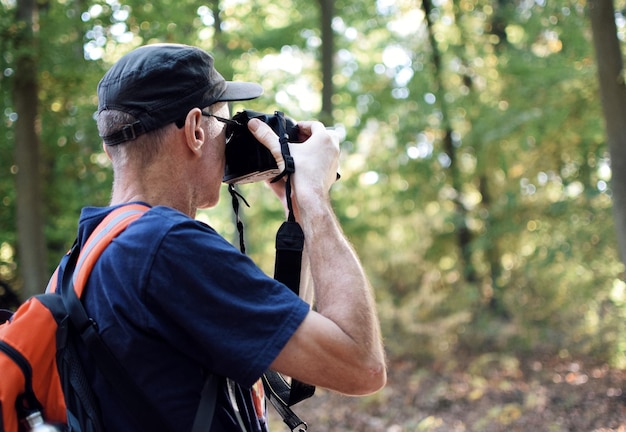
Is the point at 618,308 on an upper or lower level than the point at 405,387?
upper

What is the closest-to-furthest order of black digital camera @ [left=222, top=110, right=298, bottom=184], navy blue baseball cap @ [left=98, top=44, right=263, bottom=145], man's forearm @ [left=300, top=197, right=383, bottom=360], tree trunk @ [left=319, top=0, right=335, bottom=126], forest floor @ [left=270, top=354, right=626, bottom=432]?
1. man's forearm @ [left=300, top=197, right=383, bottom=360]
2. navy blue baseball cap @ [left=98, top=44, right=263, bottom=145]
3. black digital camera @ [left=222, top=110, right=298, bottom=184]
4. forest floor @ [left=270, top=354, right=626, bottom=432]
5. tree trunk @ [left=319, top=0, right=335, bottom=126]

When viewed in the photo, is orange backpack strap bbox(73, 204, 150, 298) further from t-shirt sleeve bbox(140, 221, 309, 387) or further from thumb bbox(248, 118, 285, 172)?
thumb bbox(248, 118, 285, 172)

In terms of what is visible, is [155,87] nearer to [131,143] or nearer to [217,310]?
[131,143]

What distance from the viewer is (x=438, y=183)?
13.5 metres

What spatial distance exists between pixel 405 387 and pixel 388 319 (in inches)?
75.0

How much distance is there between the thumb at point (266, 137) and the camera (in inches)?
72.2

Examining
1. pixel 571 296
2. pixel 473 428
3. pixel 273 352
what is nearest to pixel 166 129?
pixel 273 352

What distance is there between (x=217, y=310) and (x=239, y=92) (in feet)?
2.19

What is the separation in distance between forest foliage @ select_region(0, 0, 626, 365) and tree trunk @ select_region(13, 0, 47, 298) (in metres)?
0.16

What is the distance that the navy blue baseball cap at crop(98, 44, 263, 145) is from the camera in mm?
1646

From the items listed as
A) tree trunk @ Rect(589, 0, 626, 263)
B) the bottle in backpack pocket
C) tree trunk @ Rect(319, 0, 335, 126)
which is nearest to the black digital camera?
the bottle in backpack pocket

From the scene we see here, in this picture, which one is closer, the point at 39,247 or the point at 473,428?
the point at 39,247

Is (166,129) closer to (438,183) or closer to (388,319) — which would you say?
(388,319)

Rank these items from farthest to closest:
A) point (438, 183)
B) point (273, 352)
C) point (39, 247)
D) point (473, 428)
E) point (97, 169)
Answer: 1. point (438, 183)
2. point (97, 169)
3. point (473, 428)
4. point (39, 247)
5. point (273, 352)
